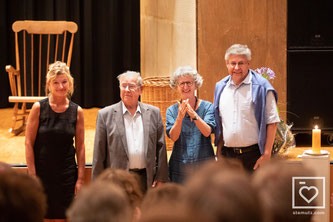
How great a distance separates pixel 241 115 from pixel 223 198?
2.21 meters

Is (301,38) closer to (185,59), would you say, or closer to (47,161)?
(185,59)

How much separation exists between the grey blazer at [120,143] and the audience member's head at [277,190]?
1933 mm

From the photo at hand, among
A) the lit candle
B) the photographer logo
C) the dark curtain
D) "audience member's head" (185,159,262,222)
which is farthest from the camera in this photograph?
the dark curtain

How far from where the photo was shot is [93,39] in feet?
21.4

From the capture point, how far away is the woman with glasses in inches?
119

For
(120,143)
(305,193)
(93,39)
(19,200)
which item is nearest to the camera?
(19,200)

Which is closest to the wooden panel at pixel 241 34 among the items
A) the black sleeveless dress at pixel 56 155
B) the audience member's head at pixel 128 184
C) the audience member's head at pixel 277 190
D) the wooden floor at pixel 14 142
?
the wooden floor at pixel 14 142

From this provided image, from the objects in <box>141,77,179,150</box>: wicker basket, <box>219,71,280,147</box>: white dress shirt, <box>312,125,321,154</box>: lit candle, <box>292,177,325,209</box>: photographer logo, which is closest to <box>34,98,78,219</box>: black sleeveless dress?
<box>219,71,280,147</box>: white dress shirt

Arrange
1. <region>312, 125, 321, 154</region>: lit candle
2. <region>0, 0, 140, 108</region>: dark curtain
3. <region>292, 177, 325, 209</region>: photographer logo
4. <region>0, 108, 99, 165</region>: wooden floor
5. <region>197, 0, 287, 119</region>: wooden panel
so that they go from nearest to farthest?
<region>292, 177, 325, 209</region>: photographer logo, <region>312, 125, 321, 154</region>: lit candle, <region>0, 108, 99, 165</region>: wooden floor, <region>197, 0, 287, 119</region>: wooden panel, <region>0, 0, 140, 108</region>: dark curtain

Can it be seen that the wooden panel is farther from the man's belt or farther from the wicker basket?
the man's belt

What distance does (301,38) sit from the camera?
4492mm

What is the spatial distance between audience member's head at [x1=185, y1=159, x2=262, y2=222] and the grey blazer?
2.08m

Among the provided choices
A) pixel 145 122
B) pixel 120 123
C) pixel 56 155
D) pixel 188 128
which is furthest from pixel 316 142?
pixel 56 155

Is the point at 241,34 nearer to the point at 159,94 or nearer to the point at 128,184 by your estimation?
the point at 159,94
